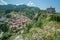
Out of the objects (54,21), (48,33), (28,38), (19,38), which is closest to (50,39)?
(48,33)

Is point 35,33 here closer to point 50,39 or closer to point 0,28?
point 50,39

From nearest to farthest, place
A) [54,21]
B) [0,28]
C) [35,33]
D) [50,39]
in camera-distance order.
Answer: [50,39] → [35,33] → [54,21] → [0,28]

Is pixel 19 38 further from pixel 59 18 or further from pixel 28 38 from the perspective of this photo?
pixel 59 18

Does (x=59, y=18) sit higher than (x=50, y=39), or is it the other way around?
(x=59, y=18)

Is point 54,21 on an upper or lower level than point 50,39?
upper

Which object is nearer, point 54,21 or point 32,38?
point 32,38

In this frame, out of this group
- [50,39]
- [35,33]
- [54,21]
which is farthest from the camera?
[54,21]

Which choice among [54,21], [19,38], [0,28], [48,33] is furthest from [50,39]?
[0,28]

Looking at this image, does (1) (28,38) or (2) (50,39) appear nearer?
(2) (50,39)

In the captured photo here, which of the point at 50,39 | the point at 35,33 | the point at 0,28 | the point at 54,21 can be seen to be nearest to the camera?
the point at 50,39
